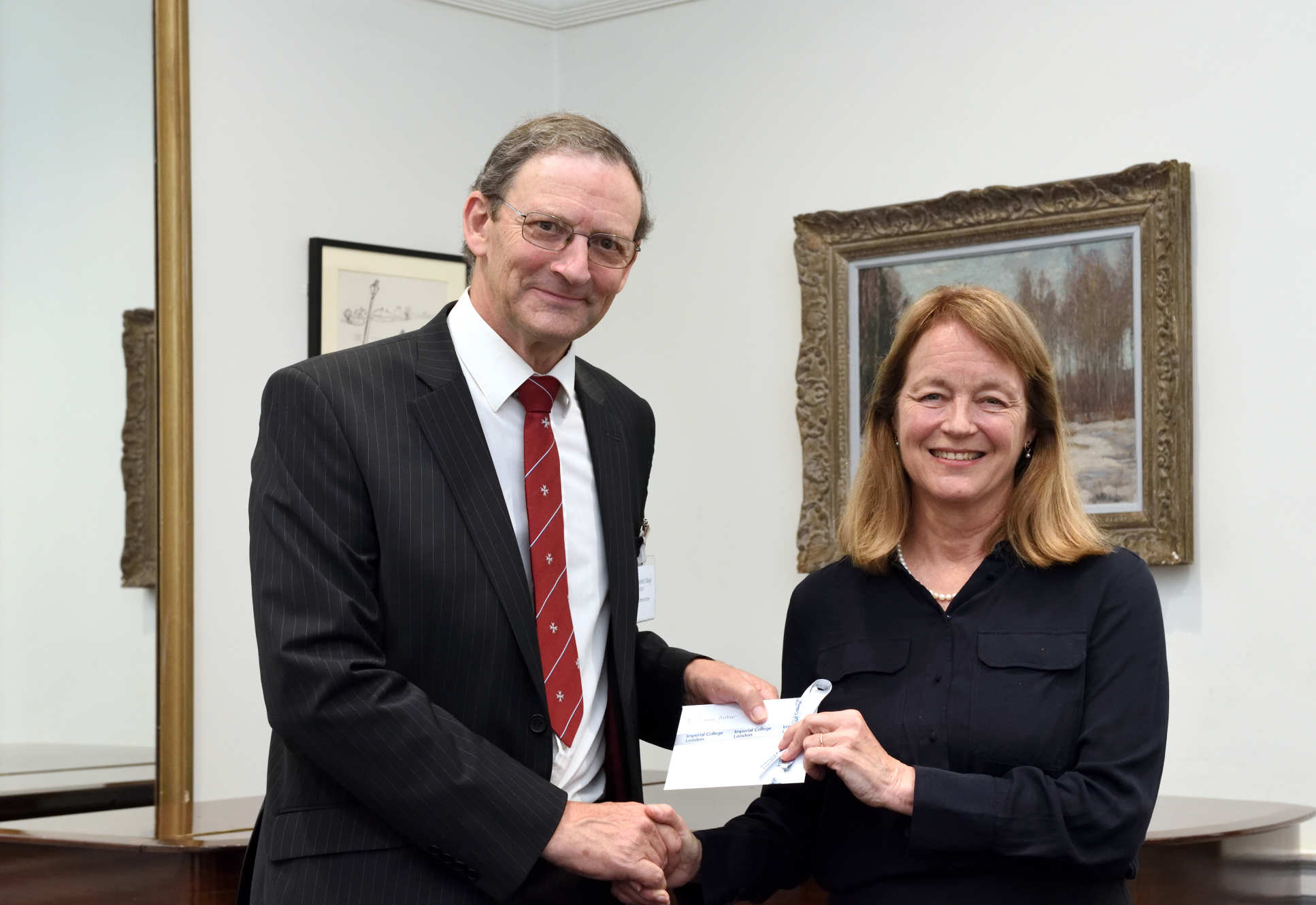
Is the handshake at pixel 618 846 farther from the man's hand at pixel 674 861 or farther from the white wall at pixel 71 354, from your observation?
the white wall at pixel 71 354

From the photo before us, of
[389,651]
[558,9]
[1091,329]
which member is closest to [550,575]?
[389,651]

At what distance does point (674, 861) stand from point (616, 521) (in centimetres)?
53

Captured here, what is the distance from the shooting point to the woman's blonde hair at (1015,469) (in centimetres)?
248

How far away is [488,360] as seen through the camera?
2.35 m

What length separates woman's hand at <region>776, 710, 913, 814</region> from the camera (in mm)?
2277

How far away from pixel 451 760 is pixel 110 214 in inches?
140

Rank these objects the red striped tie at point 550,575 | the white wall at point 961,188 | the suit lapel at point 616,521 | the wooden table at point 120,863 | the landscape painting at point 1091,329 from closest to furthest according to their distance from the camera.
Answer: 1. the red striped tie at point 550,575
2. the suit lapel at point 616,521
3. the wooden table at point 120,863
4. the white wall at point 961,188
5. the landscape painting at point 1091,329

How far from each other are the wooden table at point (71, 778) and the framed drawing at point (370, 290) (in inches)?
57.5

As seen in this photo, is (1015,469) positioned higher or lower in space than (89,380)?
lower

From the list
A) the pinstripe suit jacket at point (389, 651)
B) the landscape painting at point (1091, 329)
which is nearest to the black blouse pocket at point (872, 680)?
the pinstripe suit jacket at point (389, 651)

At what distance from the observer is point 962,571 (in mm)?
2531

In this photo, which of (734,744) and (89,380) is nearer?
(734,744)

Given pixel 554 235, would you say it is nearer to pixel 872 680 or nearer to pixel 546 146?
pixel 546 146

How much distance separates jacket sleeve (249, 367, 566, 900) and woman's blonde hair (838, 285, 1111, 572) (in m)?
0.79
